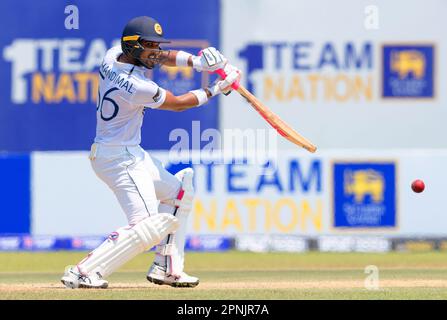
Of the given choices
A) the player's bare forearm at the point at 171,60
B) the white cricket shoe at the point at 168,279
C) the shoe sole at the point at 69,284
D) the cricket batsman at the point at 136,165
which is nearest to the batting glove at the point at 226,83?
the cricket batsman at the point at 136,165

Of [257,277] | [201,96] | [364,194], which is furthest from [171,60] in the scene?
[364,194]

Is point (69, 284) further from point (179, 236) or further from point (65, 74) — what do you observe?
point (65, 74)

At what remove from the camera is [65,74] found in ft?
52.7

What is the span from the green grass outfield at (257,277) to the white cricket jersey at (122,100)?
3.66 ft

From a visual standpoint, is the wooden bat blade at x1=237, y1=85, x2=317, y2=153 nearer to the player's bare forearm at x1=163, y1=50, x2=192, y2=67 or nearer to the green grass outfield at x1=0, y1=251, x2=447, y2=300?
the player's bare forearm at x1=163, y1=50, x2=192, y2=67

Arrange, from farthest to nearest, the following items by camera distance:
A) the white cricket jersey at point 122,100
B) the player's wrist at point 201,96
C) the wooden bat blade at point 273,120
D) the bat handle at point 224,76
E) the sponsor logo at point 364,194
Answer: the sponsor logo at point 364,194, the wooden bat blade at point 273,120, the bat handle at point 224,76, the player's wrist at point 201,96, the white cricket jersey at point 122,100

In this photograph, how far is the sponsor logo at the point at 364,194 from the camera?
15867mm

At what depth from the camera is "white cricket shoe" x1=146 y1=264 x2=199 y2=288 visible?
32.1 feet

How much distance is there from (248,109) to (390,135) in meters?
1.77

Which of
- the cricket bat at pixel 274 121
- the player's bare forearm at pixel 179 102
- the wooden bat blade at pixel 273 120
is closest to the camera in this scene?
the player's bare forearm at pixel 179 102

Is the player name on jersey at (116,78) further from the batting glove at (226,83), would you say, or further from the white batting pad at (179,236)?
the white batting pad at (179,236)

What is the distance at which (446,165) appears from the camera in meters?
16.0

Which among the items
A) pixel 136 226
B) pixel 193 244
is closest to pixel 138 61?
pixel 136 226

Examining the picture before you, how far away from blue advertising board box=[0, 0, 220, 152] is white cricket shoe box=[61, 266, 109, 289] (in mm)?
→ 6757
